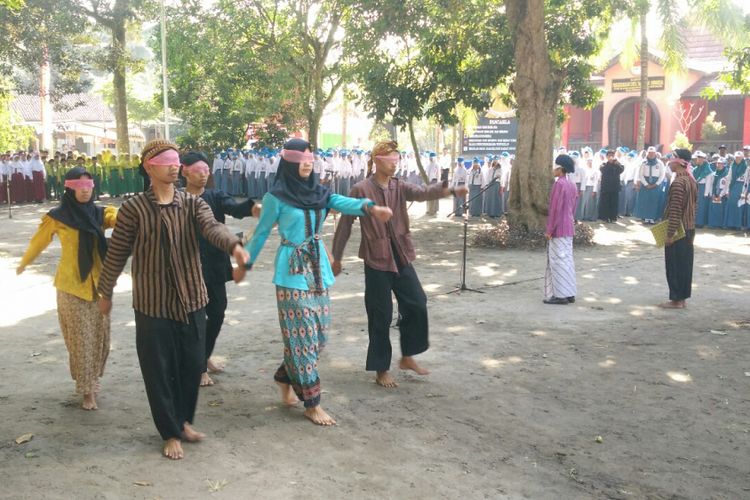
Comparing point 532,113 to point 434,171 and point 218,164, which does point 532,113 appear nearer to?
point 434,171

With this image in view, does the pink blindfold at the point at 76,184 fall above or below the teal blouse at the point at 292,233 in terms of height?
above

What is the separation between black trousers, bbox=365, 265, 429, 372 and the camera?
18.7ft

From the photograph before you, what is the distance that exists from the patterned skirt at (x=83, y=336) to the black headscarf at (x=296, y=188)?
148cm

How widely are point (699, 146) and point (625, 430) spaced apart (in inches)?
1166

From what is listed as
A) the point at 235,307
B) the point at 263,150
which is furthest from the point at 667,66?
the point at 235,307

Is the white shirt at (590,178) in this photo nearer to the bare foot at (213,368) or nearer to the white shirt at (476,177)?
the white shirt at (476,177)

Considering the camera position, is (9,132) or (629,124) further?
(629,124)

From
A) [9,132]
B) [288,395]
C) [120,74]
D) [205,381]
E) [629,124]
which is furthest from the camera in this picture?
[629,124]

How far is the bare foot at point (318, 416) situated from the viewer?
501 centimetres

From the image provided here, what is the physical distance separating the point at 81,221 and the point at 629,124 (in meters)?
33.6

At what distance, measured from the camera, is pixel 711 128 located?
98.1ft

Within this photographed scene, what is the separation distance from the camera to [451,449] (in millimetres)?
4668

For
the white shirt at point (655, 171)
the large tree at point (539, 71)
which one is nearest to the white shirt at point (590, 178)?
the white shirt at point (655, 171)

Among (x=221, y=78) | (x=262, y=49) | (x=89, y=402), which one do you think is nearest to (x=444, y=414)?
(x=89, y=402)
